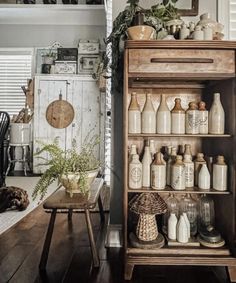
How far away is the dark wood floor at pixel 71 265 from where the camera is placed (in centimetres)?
159

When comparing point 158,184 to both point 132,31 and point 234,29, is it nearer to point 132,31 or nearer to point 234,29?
point 132,31

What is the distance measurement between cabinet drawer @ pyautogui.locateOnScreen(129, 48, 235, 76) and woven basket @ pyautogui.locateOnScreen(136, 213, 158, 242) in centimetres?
87

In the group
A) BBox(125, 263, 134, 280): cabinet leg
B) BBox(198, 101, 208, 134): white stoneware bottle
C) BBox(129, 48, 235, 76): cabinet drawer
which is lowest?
BBox(125, 263, 134, 280): cabinet leg

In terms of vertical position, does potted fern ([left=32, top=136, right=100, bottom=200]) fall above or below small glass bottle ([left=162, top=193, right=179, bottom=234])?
above

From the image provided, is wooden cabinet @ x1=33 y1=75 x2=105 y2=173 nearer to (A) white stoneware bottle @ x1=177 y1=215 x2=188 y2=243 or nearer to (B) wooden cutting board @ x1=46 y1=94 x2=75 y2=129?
(B) wooden cutting board @ x1=46 y1=94 x2=75 y2=129

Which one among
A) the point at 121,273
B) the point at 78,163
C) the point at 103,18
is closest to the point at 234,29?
the point at 78,163

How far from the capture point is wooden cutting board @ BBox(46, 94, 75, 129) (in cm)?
516

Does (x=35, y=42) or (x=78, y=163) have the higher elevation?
(x=35, y=42)

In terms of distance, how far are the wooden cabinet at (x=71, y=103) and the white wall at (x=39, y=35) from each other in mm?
1086

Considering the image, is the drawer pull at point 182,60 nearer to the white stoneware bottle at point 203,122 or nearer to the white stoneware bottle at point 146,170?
the white stoneware bottle at point 203,122

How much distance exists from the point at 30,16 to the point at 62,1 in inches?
31.7

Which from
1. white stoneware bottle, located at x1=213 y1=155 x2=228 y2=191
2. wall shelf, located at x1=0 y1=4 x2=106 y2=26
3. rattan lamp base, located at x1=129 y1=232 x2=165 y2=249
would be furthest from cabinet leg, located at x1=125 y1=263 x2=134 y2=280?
wall shelf, located at x1=0 y1=4 x2=106 y2=26

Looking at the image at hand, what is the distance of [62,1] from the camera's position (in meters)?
5.08

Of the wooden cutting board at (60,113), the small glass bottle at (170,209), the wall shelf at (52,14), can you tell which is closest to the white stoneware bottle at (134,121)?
the small glass bottle at (170,209)
